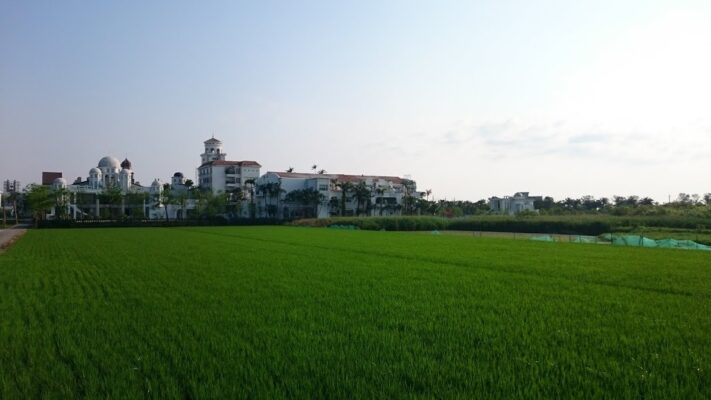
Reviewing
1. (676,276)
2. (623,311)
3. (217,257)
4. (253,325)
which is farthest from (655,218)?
(253,325)

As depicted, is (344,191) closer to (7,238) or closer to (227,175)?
(227,175)

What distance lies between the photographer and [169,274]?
47.9ft

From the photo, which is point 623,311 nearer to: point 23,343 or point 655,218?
point 23,343

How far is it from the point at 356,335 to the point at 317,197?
75.3 metres

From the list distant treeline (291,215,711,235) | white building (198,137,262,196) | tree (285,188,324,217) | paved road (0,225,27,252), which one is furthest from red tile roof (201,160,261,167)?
paved road (0,225,27,252)

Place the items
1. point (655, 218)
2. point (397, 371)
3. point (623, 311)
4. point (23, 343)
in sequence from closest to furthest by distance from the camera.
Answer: point (397, 371)
point (23, 343)
point (623, 311)
point (655, 218)

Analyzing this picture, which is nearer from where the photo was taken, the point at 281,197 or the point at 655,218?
the point at 655,218

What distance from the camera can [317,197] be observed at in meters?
82.1

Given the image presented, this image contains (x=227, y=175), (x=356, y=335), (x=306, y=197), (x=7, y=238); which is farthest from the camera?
(x=227, y=175)

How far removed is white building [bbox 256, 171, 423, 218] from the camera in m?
83.1

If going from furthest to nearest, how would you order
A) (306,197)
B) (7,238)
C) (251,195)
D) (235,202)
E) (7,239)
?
(251,195), (235,202), (306,197), (7,238), (7,239)

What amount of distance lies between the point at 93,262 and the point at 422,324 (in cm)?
1434

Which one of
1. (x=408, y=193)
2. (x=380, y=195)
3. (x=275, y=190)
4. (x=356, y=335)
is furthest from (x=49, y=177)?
(x=356, y=335)

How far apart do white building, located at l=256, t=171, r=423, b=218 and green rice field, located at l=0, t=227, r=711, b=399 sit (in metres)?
68.5
